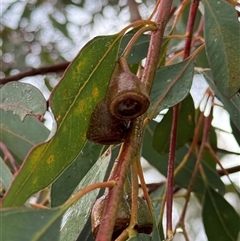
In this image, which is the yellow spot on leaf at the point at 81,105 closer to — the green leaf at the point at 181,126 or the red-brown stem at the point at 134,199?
the red-brown stem at the point at 134,199

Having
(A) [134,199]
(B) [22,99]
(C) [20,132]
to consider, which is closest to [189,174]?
(C) [20,132]

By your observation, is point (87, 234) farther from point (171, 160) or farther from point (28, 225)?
point (28, 225)

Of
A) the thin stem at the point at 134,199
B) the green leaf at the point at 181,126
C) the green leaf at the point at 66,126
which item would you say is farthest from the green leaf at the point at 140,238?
the green leaf at the point at 181,126

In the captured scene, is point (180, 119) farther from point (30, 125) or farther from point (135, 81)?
point (135, 81)

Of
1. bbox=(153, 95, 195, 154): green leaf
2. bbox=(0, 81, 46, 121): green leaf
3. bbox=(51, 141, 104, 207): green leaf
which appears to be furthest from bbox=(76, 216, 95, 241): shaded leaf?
bbox=(153, 95, 195, 154): green leaf

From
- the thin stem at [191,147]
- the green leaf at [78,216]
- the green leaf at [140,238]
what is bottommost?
the green leaf at [140,238]

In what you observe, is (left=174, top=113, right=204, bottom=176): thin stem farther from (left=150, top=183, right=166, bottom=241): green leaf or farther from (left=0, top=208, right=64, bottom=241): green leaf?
(left=0, top=208, right=64, bottom=241): green leaf

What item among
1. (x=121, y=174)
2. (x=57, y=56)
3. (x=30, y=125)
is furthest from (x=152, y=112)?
(x=57, y=56)
